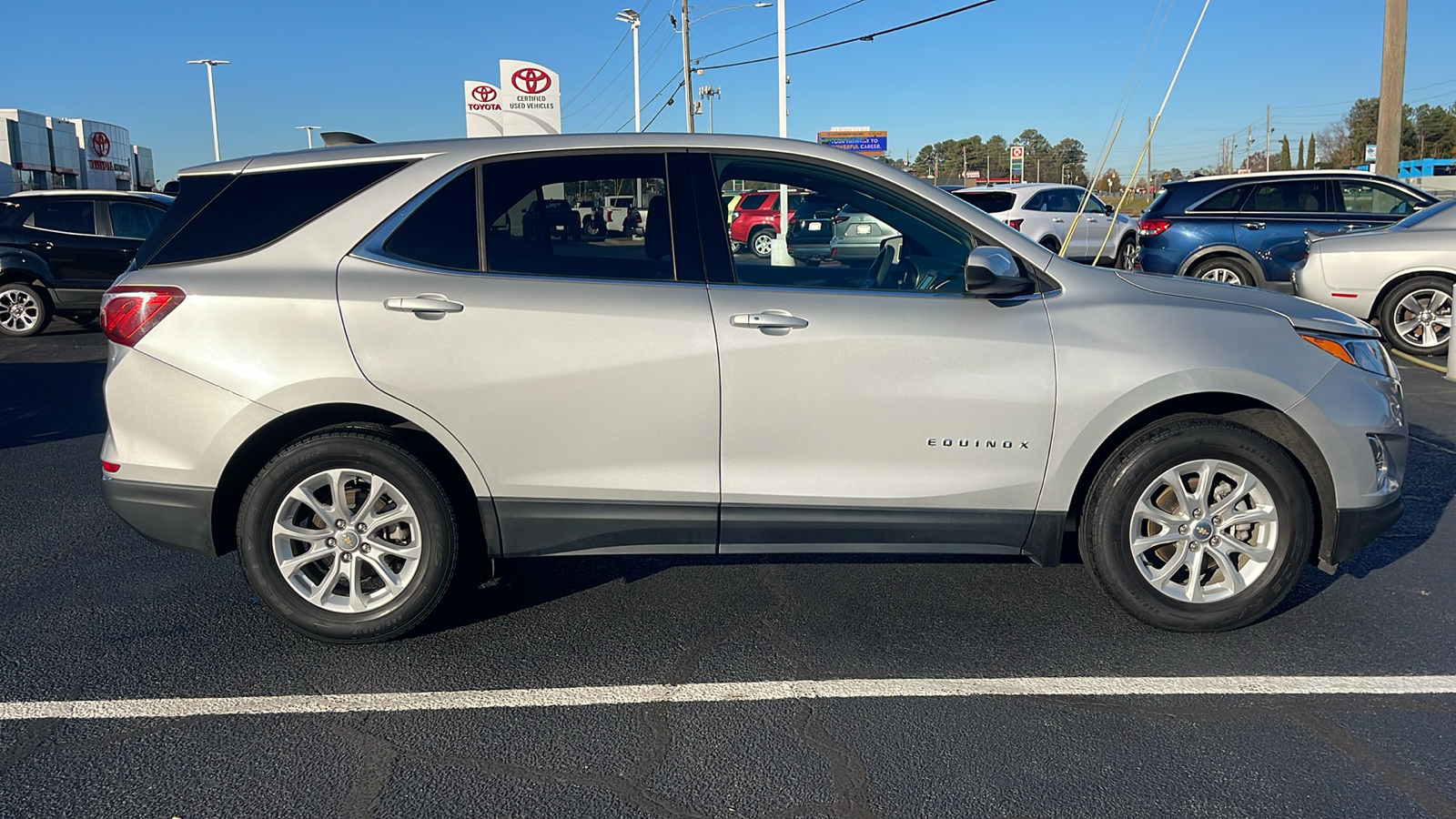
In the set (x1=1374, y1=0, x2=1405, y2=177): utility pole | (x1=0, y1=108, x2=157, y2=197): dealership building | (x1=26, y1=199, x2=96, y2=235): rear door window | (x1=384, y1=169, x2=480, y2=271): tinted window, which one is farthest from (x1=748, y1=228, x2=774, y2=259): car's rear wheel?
(x1=0, y1=108, x2=157, y2=197): dealership building

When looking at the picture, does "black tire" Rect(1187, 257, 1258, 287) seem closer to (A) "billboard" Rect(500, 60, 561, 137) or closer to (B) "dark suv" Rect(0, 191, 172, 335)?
(B) "dark suv" Rect(0, 191, 172, 335)

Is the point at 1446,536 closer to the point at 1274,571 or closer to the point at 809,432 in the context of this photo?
the point at 1274,571

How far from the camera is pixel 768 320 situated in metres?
3.65

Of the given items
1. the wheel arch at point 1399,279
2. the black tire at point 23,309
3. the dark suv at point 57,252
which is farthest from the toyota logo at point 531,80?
the wheel arch at point 1399,279

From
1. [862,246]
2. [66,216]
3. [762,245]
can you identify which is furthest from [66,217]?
[862,246]

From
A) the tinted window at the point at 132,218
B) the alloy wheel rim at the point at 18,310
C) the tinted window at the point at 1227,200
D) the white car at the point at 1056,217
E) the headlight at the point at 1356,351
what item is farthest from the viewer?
the white car at the point at 1056,217

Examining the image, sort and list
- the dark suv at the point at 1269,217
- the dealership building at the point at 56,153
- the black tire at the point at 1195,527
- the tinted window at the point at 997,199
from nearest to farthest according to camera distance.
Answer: the black tire at the point at 1195,527
the dark suv at the point at 1269,217
the tinted window at the point at 997,199
the dealership building at the point at 56,153

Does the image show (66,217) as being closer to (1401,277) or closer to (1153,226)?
(1153,226)

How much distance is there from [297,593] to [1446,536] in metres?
5.04

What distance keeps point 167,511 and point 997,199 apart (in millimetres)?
18273

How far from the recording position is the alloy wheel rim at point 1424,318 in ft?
33.1

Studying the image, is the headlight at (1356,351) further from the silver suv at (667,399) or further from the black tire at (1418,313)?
the black tire at (1418,313)

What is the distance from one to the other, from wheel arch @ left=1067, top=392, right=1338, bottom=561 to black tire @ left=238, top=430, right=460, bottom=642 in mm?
2282

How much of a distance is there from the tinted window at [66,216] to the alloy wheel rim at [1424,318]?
14533mm
